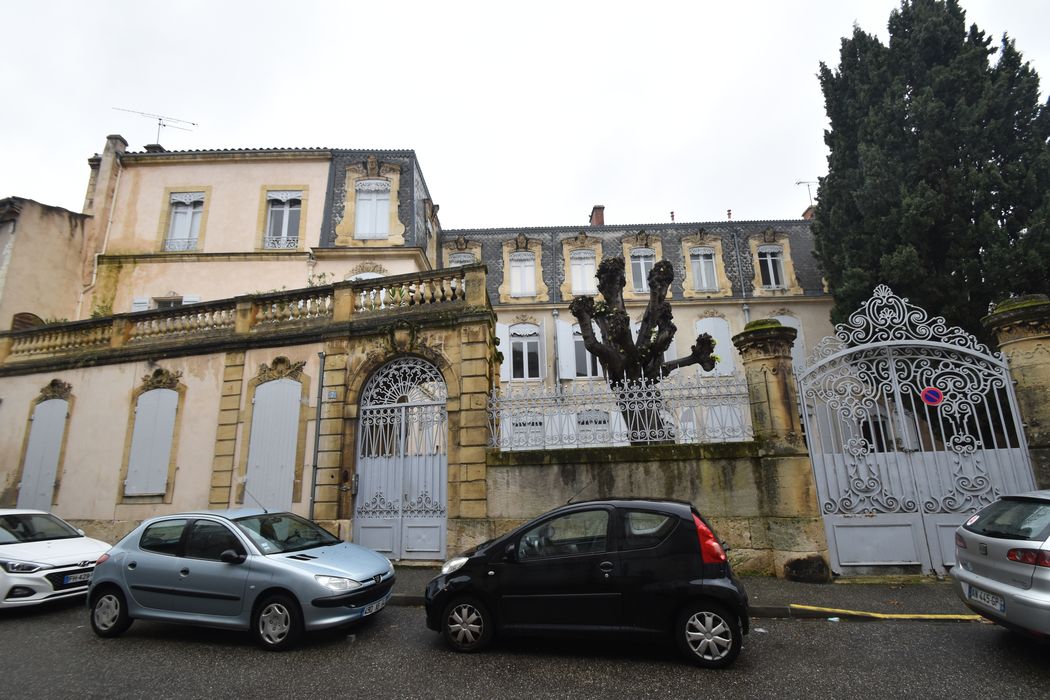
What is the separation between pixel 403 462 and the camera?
977 centimetres

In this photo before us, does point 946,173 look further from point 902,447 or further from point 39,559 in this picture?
point 39,559

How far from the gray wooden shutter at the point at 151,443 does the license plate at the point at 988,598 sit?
1356 centimetres

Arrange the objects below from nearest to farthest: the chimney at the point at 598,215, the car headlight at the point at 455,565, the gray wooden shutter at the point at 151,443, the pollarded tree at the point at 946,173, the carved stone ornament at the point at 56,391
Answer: the car headlight at the point at 455,565, the gray wooden shutter at the point at 151,443, the carved stone ornament at the point at 56,391, the pollarded tree at the point at 946,173, the chimney at the point at 598,215

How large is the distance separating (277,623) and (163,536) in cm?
205

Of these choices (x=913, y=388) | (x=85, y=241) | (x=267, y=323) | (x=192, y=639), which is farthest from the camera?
(x=85, y=241)

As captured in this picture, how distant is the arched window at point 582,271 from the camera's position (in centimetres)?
2161

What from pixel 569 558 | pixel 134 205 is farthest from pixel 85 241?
pixel 569 558

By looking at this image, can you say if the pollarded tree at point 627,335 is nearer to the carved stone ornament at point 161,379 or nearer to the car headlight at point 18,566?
the car headlight at point 18,566

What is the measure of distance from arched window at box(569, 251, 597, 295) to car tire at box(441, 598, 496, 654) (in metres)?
17.1

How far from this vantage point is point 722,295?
21141 millimetres

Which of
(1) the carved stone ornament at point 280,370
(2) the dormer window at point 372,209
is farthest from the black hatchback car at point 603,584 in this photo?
(2) the dormer window at point 372,209

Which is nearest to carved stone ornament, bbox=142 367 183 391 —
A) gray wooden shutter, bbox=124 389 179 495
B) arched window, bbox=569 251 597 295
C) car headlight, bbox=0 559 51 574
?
gray wooden shutter, bbox=124 389 179 495

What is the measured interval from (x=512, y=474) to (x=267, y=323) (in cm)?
686

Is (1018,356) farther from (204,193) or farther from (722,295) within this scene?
(204,193)
